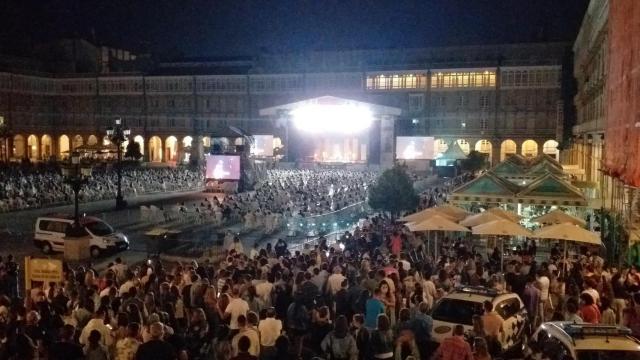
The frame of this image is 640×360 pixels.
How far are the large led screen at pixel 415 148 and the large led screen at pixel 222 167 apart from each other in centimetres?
1922

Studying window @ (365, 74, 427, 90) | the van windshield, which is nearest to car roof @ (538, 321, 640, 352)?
the van windshield

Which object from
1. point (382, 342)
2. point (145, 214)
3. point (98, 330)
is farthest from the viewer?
point (145, 214)

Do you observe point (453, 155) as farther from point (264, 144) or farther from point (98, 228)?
point (98, 228)

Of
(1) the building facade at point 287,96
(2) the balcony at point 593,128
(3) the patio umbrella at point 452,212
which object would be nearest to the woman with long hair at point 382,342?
(3) the patio umbrella at point 452,212

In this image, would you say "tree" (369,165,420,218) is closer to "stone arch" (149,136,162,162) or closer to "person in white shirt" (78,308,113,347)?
"person in white shirt" (78,308,113,347)

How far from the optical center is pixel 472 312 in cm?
963

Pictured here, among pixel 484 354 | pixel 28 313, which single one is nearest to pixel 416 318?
pixel 484 354

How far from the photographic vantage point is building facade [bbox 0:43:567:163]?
61.8 meters

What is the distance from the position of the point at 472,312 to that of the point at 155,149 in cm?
6939

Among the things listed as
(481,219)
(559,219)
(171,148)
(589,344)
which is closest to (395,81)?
(171,148)

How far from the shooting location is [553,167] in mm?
22672

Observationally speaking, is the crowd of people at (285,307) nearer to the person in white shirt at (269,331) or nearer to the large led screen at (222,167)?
the person in white shirt at (269,331)

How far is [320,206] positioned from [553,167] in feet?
29.9

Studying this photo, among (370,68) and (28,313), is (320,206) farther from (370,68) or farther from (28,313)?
(370,68)
